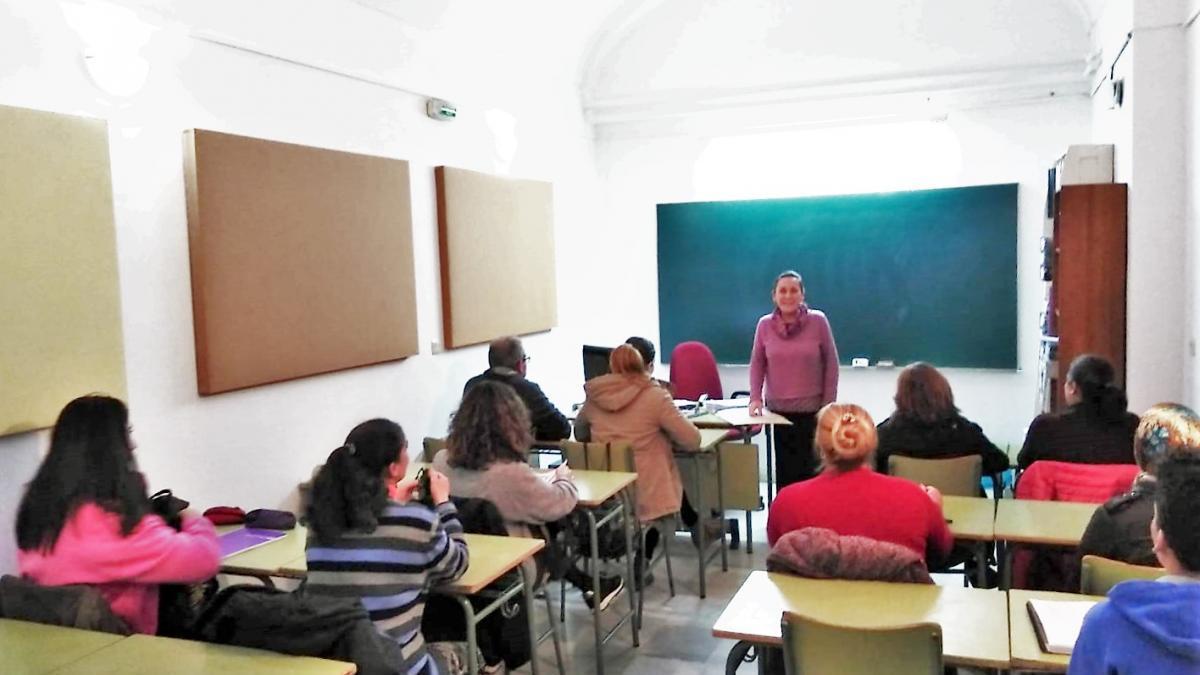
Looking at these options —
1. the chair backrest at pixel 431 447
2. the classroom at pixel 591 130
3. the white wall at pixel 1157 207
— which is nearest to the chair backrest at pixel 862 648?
the classroom at pixel 591 130

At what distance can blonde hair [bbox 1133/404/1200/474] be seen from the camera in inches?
107

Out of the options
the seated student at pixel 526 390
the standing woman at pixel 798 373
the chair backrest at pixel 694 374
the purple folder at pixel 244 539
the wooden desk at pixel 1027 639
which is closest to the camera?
the wooden desk at pixel 1027 639

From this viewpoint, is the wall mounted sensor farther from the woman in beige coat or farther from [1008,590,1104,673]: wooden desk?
[1008,590,1104,673]: wooden desk

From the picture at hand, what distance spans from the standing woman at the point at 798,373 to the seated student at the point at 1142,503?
2.84 metres

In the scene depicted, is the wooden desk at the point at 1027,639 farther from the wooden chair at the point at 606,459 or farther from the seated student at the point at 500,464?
the wooden chair at the point at 606,459

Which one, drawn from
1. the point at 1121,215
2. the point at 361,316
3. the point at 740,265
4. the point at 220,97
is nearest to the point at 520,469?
the point at 361,316

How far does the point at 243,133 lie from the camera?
13.6 feet

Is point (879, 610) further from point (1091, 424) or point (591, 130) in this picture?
point (591, 130)

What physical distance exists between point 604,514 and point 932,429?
1.41 meters

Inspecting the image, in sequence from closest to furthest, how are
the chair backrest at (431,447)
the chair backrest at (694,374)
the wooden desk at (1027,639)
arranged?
the wooden desk at (1027,639)
the chair backrest at (431,447)
the chair backrest at (694,374)

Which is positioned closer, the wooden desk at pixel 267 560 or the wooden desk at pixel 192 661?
the wooden desk at pixel 192 661

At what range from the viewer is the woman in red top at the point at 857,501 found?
2768mm

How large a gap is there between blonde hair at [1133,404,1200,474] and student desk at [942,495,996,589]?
0.56 metres

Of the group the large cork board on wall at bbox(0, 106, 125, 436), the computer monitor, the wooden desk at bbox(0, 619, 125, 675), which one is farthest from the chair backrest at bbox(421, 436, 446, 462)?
the wooden desk at bbox(0, 619, 125, 675)
